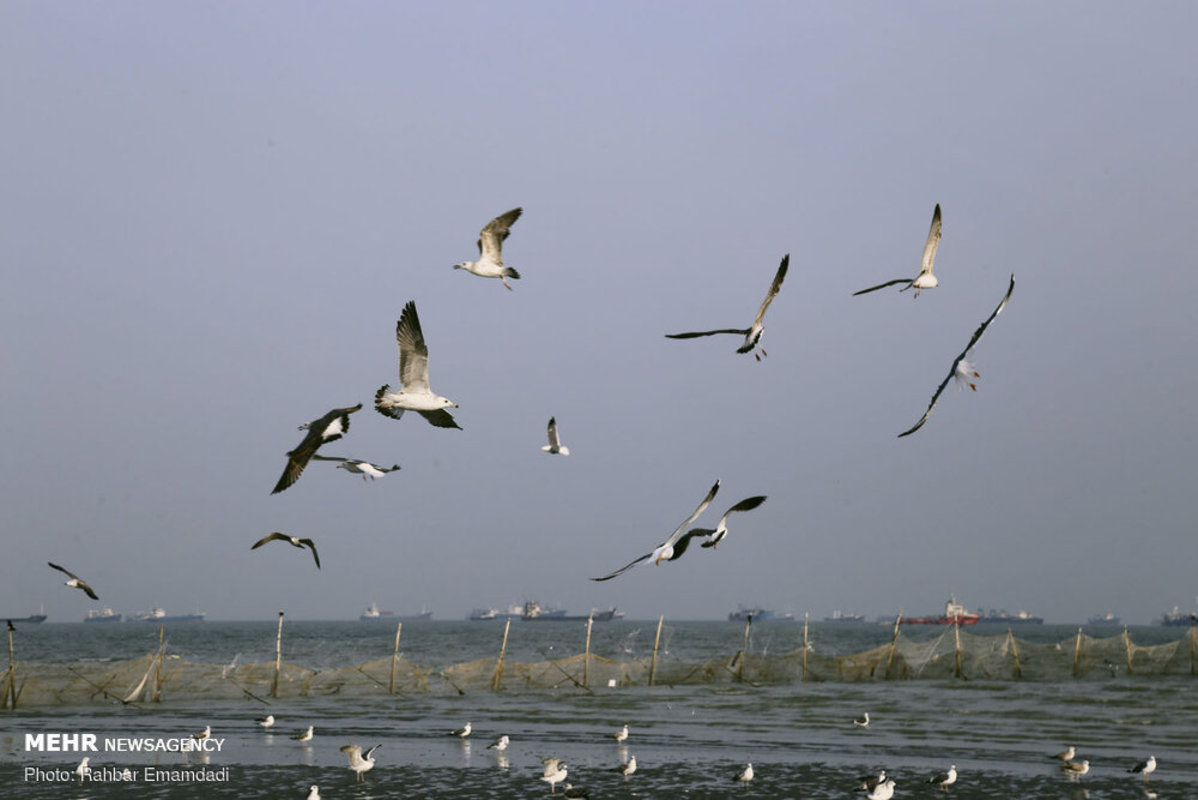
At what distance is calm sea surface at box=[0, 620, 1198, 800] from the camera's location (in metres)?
22.9

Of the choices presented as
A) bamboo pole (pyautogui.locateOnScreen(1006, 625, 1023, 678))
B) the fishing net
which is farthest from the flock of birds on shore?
bamboo pole (pyautogui.locateOnScreen(1006, 625, 1023, 678))

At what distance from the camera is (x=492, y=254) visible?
20844 mm

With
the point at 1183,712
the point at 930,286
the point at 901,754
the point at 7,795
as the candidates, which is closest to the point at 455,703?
the point at 901,754

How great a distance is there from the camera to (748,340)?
1836cm

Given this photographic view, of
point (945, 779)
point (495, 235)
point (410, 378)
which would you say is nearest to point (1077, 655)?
point (945, 779)

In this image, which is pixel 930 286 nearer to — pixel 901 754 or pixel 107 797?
pixel 901 754

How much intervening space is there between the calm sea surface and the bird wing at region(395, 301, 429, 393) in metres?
8.21

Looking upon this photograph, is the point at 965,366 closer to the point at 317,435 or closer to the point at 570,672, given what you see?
the point at 317,435

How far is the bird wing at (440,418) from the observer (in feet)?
60.6

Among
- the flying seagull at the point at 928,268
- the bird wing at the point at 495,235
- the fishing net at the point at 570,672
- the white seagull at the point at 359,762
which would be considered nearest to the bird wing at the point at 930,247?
the flying seagull at the point at 928,268

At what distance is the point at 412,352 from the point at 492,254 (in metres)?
3.45

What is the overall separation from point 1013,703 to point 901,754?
46.5 ft

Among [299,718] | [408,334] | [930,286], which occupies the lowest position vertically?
[299,718]

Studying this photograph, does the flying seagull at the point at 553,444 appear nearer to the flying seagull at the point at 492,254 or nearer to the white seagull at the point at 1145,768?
the flying seagull at the point at 492,254
